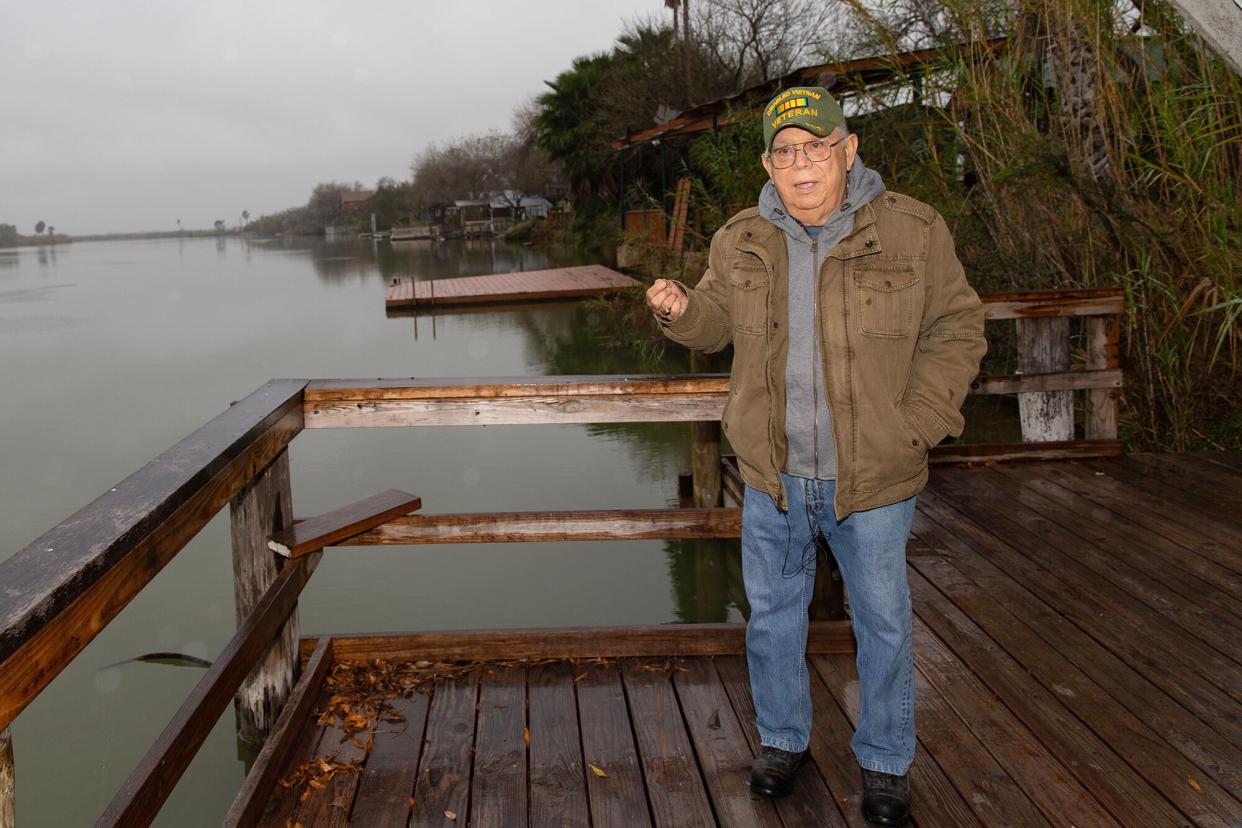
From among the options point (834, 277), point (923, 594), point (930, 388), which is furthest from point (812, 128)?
point (923, 594)

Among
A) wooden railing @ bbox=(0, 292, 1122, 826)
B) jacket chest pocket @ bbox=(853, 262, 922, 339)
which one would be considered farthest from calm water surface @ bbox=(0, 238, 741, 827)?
jacket chest pocket @ bbox=(853, 262, 922, 339)

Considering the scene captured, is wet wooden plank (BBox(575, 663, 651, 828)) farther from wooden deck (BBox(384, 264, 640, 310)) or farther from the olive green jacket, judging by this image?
wooden deck (BBox(384, 264, 640, 310))

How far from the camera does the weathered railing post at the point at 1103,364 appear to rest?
512 centimetres

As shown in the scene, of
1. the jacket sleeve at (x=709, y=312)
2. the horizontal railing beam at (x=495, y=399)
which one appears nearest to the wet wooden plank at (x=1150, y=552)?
the horizontal railing beam at (x=495, y=399)

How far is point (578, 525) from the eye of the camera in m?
3.19

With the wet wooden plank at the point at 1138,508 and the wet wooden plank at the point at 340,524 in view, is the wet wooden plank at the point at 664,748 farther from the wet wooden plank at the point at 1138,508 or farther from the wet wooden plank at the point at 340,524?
the wet wooden plank at the point at 1138,508

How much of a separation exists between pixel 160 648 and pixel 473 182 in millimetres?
81581

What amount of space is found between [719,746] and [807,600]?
48 centimetres

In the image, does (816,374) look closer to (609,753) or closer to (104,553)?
(609,753)

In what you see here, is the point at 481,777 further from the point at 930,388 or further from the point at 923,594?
the point at 923,594

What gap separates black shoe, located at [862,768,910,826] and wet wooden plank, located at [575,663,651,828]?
48 cm

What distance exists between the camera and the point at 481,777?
2.44 m

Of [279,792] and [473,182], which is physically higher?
[473,182]

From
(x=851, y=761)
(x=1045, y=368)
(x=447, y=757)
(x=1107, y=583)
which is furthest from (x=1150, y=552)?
(x=447, y=757)
